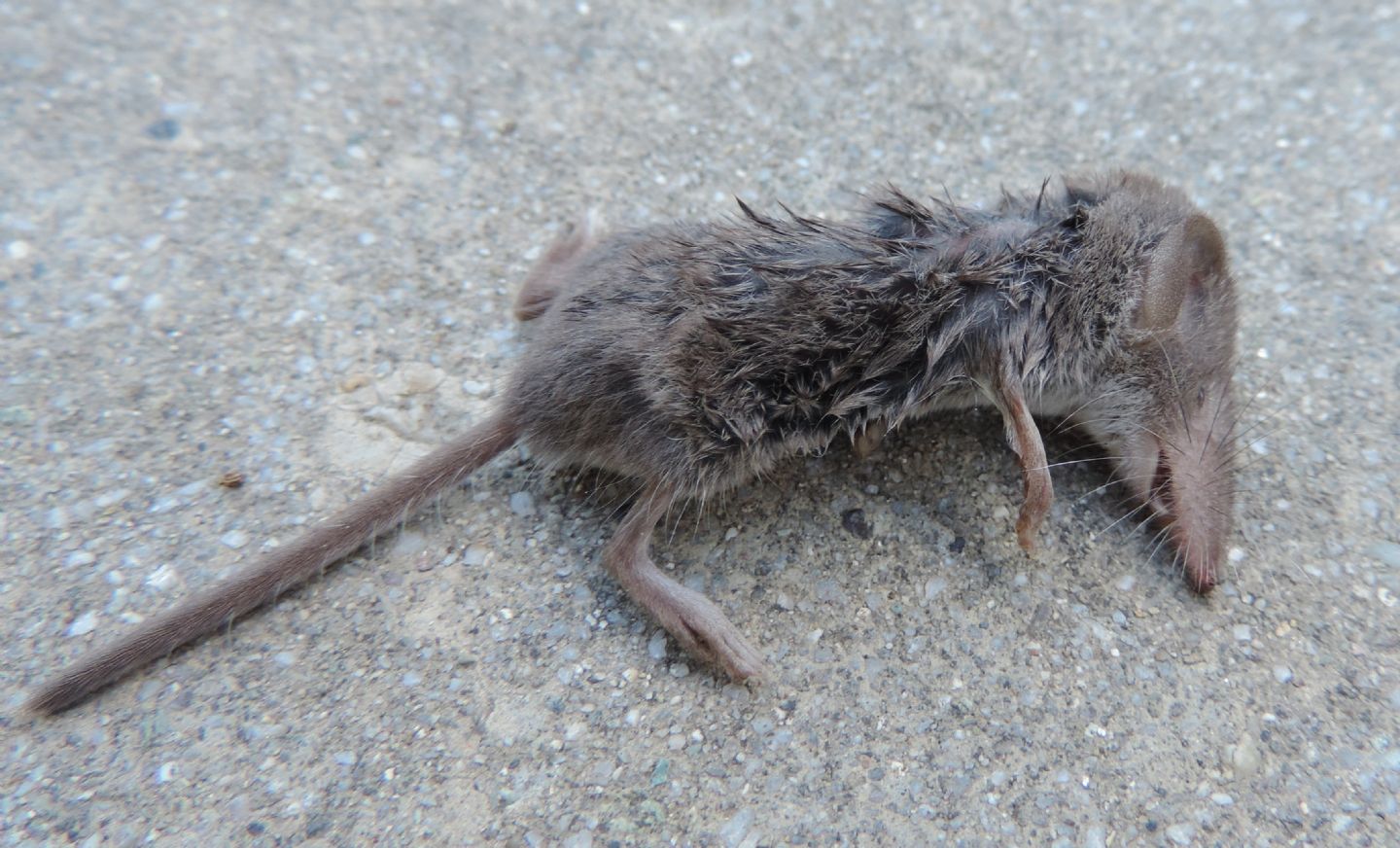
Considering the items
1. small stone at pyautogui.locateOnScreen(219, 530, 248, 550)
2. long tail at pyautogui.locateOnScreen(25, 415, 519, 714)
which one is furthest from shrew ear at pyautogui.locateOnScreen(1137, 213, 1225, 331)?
small stone at pyautogui.locateOnScreen(219, 530, 248, 550)

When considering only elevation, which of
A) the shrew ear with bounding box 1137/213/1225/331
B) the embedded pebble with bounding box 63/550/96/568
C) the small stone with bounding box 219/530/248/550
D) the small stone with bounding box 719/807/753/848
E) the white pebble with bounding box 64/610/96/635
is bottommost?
the small stone with bounding box 719/807/753/848

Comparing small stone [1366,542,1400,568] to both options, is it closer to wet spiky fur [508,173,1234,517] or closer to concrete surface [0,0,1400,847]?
concrete surface [0,0,1400,847]

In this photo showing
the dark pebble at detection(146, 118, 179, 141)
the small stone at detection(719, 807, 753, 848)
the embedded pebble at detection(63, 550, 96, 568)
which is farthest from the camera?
the dark pebble at detection(146, 118, 179, 141)

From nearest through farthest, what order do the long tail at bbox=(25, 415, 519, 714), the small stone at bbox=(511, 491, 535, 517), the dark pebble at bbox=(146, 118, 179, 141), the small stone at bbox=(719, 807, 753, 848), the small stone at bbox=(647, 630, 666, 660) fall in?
1. the small stone at bbox=(719, 807, 753, 848)
2. the long tail at bbox=(25, 415, 519, 714)
3. the small stone at bbox=(647, 630, 666, 660)
4. the small stone at bbox=(511, 491, 535, 517)
5. the dark pebble at bbox=(146, 118, 179, 141)

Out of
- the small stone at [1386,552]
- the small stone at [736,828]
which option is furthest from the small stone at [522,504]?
the small stone at [1386,552]

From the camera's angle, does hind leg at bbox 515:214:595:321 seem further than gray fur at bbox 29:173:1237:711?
Yes

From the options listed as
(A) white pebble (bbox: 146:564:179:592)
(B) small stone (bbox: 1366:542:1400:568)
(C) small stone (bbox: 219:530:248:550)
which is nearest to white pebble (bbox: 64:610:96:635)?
(A) white pebble (bbox: 146:564:179:592)

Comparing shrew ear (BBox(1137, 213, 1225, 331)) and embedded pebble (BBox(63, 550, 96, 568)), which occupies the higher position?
shrew ear (BBox(1137, 213, 1225, 331))
